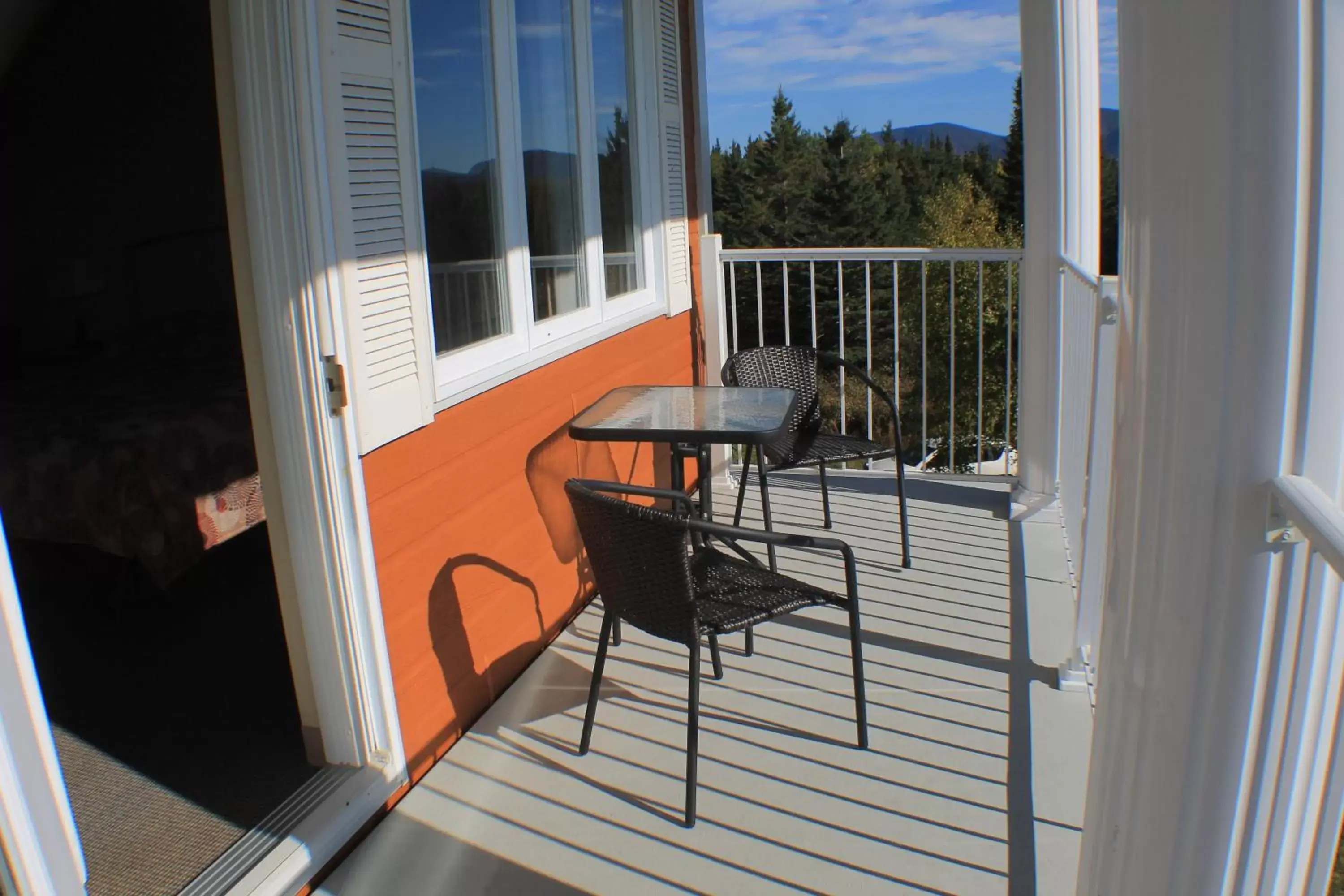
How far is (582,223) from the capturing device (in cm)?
369

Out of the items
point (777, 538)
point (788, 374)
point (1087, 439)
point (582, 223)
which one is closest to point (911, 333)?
point (788, 374)

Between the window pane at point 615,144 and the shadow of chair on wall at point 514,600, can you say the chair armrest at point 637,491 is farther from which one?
the window pane at point 615,144

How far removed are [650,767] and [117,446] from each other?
1780mm

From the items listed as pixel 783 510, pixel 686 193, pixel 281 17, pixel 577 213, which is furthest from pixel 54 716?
pixel 686 193

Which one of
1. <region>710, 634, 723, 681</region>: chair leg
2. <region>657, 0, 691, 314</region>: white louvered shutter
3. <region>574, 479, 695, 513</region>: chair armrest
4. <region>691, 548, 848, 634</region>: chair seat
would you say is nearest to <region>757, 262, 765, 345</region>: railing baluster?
<region>657, 0, 691, 314</region>: white louvered shutter

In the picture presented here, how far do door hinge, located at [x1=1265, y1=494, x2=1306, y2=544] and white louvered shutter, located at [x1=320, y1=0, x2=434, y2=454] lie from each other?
175cm

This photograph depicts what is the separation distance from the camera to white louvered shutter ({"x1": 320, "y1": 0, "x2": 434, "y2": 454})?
84.9 inches

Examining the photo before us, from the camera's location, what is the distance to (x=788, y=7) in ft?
168

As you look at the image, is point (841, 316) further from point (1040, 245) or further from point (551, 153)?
point (551, 153)

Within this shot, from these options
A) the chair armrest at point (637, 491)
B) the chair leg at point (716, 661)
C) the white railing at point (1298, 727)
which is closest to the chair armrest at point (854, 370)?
the chair leg at point (716, 661)

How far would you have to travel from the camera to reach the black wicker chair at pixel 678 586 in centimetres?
224

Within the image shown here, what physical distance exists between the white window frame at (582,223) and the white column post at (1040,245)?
4.95 feet

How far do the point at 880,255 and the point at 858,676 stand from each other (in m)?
2.69

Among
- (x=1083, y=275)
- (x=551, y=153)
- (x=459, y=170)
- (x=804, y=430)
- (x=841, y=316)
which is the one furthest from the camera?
(x=841, y=316)
